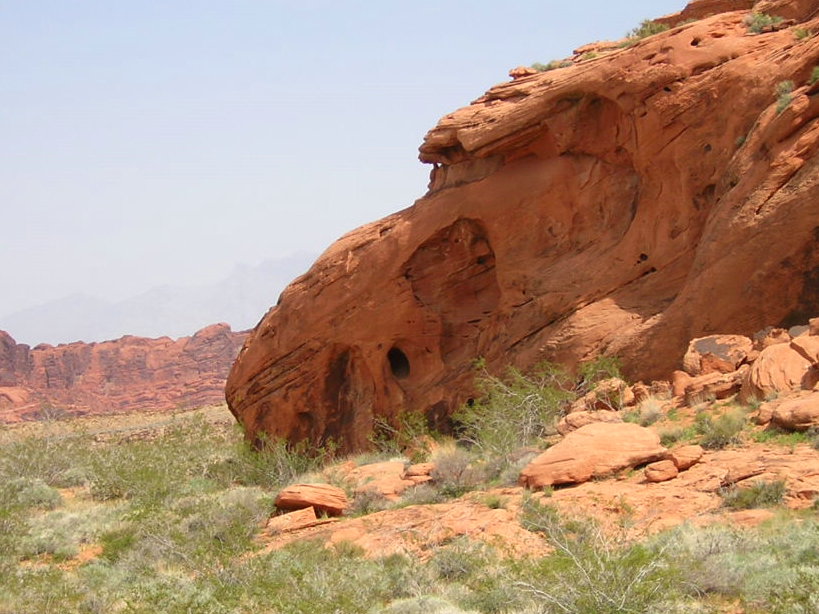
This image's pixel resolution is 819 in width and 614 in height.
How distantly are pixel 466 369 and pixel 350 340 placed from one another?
257 centimetres

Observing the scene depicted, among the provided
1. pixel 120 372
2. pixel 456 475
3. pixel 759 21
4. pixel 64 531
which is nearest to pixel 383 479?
pixel 456 475

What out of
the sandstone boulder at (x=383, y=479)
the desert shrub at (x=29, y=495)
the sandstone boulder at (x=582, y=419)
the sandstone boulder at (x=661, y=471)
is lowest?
the sandstone boulder at (x=661, y=471)

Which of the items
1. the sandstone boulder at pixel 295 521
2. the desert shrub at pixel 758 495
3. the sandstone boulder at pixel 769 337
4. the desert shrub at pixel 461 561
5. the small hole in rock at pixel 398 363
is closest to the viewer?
the desert shrub at pixel 461 561

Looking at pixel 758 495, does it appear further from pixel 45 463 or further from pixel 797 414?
pixel 45 463

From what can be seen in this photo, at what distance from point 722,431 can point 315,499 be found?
549 cm

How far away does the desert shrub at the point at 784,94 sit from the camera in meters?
14.5

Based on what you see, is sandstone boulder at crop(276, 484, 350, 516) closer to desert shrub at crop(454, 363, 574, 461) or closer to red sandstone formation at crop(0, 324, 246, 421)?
desert shrub at crop(454, 363, 574, 461)

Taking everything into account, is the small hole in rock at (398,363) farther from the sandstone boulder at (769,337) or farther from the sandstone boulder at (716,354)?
the sandstone boulder at (769,337)

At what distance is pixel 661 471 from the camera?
10.8 m

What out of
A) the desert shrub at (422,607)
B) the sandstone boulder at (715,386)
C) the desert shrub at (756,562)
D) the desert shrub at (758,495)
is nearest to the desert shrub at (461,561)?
the desert shrub at (422,607)

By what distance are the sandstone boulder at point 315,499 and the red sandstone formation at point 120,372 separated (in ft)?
226

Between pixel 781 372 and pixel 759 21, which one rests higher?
pixel 759 21

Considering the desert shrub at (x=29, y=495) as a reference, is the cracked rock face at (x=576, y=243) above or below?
above

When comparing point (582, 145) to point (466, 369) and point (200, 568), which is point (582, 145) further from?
point (200, 568)
